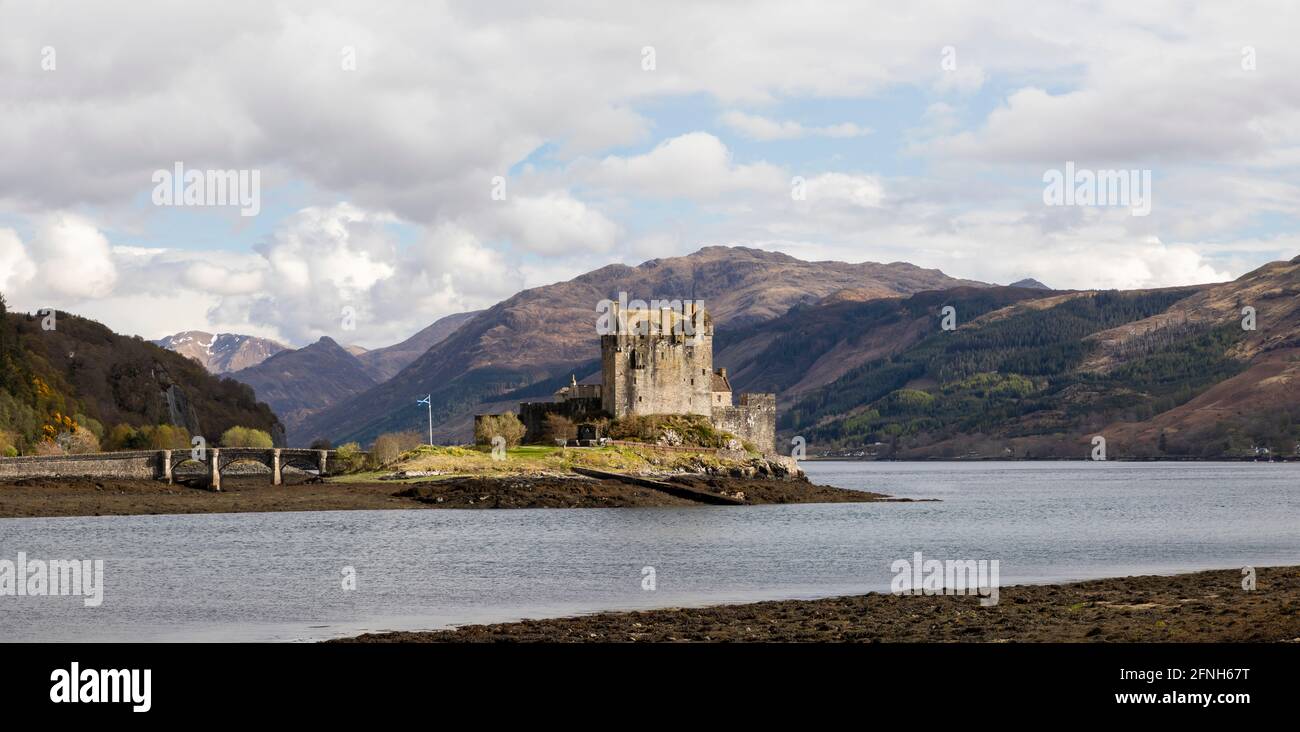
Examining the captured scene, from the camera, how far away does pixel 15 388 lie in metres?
138

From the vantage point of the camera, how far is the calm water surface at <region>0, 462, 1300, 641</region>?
38750mm

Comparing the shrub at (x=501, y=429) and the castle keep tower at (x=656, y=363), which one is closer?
the castle keep tower at (x=656, y=363)

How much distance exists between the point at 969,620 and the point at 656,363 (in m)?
86.1

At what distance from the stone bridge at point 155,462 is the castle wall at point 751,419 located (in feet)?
121

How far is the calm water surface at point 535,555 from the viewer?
3875 centimetres

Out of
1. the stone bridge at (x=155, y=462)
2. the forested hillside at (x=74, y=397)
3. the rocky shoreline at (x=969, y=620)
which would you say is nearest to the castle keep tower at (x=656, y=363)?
Result: the stone bridge at (x=155, y=462)

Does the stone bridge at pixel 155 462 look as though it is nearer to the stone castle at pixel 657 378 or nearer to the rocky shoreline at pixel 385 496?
the rocky shoreline at pixel 385 496

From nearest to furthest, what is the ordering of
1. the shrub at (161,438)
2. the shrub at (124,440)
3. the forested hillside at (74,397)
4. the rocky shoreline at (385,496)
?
the rocky shoreline at (385,496), the forested hillside at (74,397), the shrub at (161,438), the shrub at (124,440)

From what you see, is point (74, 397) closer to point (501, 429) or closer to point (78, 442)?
point (78, 442)

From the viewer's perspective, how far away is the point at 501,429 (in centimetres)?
12006
